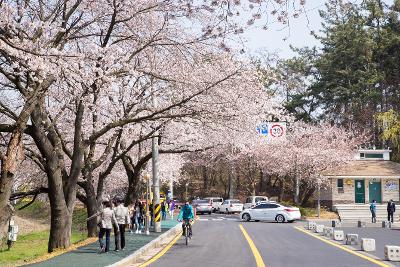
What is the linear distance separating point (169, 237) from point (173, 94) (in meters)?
7.38

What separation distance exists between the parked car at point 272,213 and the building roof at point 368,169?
11.5m

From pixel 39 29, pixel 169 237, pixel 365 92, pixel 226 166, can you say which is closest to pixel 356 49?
pixel 365 92

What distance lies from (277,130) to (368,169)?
18.0 meters

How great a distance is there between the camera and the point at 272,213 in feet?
136

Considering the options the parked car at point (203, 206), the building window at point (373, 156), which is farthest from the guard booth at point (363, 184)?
the parked car at point (203, 206)

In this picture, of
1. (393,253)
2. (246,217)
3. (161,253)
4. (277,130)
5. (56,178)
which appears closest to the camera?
(393,253)

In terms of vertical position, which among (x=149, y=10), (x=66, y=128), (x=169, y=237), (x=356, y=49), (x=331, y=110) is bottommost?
(x=169, y=237)

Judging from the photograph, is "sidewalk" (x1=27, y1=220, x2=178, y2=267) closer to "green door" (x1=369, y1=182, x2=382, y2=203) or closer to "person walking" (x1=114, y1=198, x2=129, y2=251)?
"person walking" (x1=114, y1=198, x2=129, y2=251)

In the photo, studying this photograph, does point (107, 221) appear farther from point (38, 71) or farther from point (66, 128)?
point (66, 128)

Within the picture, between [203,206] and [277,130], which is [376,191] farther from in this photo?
[277,130]

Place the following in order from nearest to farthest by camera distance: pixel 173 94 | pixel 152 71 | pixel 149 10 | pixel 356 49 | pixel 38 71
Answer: pixel 38 71
pixel 149 10
pixel 152 71
pixel 173 94
pixel 356 49

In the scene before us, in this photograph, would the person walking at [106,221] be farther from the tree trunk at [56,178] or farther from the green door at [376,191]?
the green door at [376,191]

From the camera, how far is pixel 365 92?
59.3 meters

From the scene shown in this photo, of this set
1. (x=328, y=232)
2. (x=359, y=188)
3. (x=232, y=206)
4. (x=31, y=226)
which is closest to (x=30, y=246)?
(x=328, y=232)
